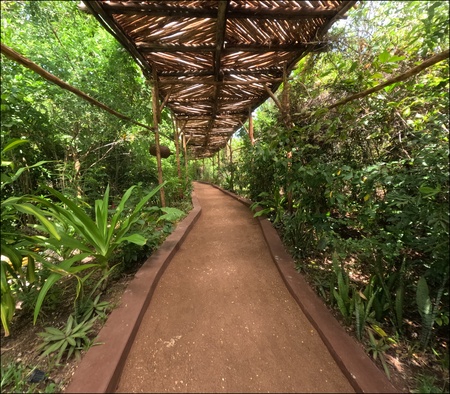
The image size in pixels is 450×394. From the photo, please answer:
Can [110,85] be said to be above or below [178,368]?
above

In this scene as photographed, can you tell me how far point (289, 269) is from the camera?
83.1 inches

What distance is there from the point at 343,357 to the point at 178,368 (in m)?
1.06

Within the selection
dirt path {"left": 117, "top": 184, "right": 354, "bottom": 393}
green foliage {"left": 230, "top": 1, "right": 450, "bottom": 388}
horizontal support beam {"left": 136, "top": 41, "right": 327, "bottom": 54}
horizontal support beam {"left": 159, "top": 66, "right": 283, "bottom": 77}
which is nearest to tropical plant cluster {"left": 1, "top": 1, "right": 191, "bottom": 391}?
dirt path {"left": 117, "top": 184, "right": 354, "bottom": 393}

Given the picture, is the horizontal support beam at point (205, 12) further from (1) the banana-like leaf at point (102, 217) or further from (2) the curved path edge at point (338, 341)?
(2) the curved path edge at point (338, 341)

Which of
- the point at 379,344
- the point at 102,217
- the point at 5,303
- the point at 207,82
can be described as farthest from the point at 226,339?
the point at 207,82

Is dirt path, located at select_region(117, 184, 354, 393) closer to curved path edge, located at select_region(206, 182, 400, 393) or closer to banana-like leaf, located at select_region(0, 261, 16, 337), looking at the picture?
curved path edge, located at select_region(206, 182, 400, 393)

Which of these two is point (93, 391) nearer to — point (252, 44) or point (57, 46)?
point (252, 44)

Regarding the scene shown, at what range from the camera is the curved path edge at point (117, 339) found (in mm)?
1042

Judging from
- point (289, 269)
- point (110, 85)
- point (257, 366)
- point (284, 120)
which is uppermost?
point (110, 85)

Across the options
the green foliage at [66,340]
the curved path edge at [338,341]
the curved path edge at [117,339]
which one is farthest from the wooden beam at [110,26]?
the curved path edge at [338,341]

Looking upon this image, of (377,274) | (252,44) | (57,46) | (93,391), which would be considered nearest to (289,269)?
(377,274)

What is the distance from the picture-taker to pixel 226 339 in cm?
143

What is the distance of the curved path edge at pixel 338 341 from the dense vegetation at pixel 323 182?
108 millimetres

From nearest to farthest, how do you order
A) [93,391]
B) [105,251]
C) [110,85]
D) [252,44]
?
[93,391], [105,251], [252,44], [110,85]
